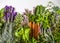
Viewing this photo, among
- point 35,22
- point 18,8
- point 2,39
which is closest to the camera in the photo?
point 2,39

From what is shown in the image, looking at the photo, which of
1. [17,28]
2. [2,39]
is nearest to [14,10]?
[17,28]

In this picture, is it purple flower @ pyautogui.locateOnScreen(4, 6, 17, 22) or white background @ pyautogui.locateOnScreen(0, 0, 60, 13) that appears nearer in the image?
purple flower @ pyautogui.locateOnScreen(4, 6, 17, 22)

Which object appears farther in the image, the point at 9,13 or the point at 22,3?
the point at 22,3

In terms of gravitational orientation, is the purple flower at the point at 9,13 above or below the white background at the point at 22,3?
Result: below

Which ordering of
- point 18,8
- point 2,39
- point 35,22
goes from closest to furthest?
1. point 2,39
2. point 35,22
3. point 18,8

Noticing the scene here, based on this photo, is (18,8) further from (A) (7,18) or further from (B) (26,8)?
(A) (7,18)

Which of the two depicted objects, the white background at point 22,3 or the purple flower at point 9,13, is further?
the white background at point 22,3

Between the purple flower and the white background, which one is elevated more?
the white background

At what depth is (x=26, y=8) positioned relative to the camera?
1456 millimetres

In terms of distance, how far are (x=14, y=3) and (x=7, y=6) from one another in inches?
3.2

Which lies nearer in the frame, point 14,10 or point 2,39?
point 2,39

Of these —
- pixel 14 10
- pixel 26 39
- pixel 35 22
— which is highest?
pixel 14 10

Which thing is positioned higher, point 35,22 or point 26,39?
point 35,22

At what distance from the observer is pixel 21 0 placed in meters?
1.48
